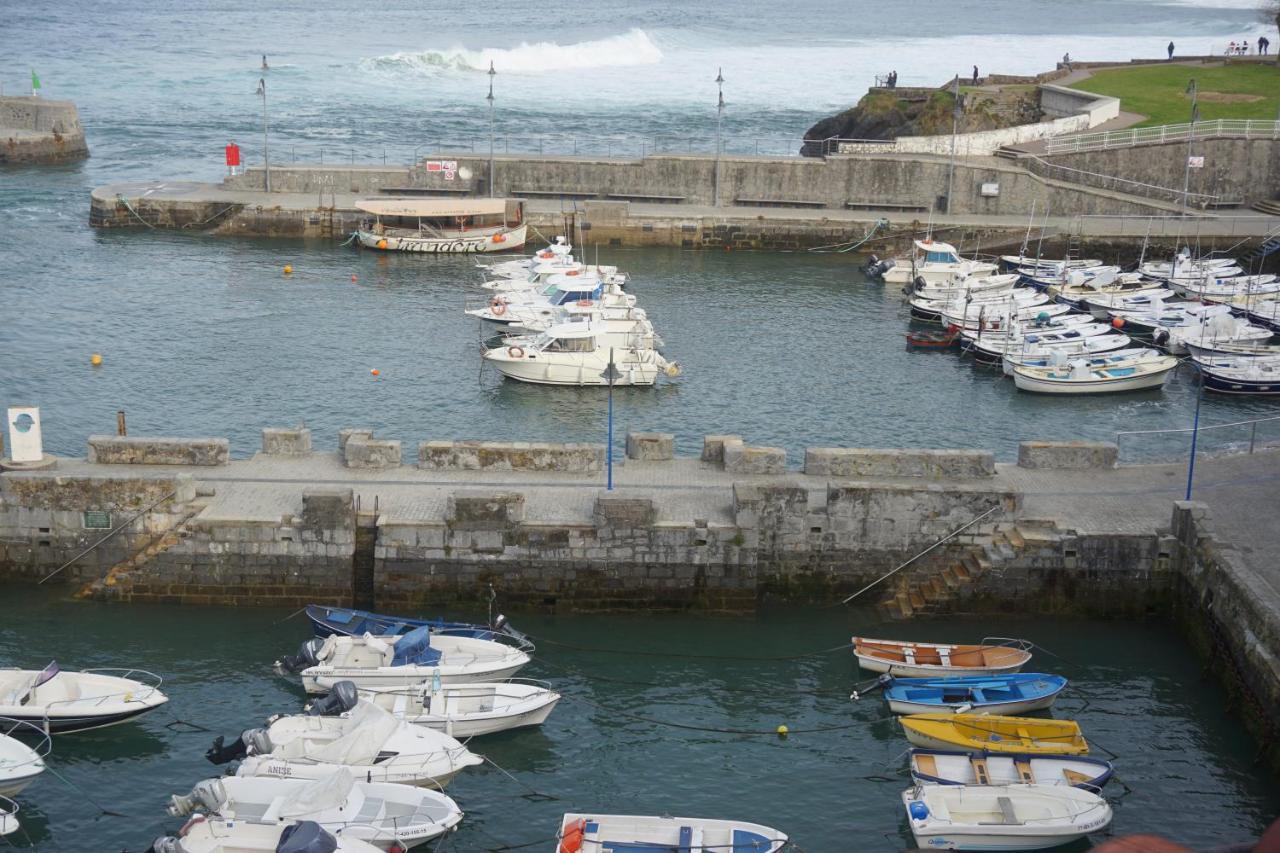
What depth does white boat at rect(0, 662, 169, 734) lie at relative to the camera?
2516 cm

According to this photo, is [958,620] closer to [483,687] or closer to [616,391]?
[483,687]

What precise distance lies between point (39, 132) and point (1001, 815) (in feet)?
255

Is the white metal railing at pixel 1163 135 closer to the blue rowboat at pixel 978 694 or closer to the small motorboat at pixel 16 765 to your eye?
the blue rowboat at pixel 978 694

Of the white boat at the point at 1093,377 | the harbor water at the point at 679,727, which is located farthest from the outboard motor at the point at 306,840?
the white boat at the point at 1093,377

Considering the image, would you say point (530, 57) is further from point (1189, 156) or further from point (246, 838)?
point (246, 838)

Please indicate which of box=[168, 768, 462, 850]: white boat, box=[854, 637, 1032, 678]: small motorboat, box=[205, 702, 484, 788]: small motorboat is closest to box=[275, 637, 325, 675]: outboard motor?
box=[205, 702, 484, 788]: small motorboat

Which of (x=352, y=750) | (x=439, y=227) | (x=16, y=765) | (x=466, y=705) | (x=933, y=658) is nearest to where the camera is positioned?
(x=16, y=765)

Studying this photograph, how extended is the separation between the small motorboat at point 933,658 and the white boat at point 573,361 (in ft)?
65.4

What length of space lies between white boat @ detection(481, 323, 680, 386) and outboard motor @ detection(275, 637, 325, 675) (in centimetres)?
2068

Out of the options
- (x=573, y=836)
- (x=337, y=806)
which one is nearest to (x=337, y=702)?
(x=337, y=806)

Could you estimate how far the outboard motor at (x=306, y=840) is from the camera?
20828 mm

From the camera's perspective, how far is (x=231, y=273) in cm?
6097

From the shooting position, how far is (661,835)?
22.1 metres

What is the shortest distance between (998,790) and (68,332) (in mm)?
38616
